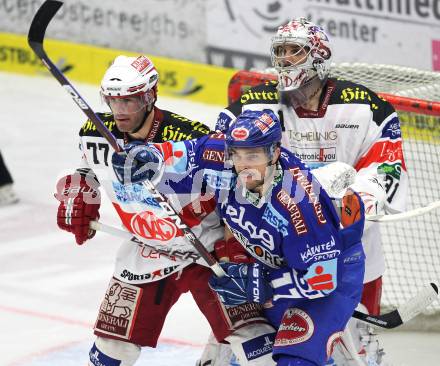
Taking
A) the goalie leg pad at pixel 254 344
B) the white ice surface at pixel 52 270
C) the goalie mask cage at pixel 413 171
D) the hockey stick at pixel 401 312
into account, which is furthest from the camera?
the goalie mask cage at pixel 413 171

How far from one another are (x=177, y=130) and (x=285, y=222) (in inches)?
26.6

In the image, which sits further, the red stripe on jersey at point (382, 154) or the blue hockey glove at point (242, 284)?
the red stripe on jersey at point (382, 154)

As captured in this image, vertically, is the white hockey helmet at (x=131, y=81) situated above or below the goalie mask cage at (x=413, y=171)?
above

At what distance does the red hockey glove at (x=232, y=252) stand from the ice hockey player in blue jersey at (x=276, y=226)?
12 cm

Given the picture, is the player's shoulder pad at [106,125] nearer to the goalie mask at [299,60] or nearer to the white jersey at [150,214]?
the white jersey at [150,214]

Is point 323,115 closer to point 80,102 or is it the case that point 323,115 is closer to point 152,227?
point 152,227

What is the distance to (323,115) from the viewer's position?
4.62m

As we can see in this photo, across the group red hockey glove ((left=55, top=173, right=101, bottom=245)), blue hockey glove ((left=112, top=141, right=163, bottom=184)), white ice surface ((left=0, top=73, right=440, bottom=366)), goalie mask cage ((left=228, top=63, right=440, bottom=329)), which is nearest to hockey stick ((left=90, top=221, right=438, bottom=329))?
red hockey glove ((left=55, top=173, right=101, bottom=245))

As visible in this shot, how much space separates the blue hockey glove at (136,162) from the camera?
3.93 metres

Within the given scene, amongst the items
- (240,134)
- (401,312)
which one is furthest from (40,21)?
(401,312)

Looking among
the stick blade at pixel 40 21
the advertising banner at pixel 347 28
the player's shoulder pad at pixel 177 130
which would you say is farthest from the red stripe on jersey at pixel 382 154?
the advertising banner at pixel 347 28

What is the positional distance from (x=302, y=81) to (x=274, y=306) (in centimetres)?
96

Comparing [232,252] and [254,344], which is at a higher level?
[232,252]

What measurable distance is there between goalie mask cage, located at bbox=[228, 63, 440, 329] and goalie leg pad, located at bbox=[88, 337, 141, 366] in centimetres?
178
